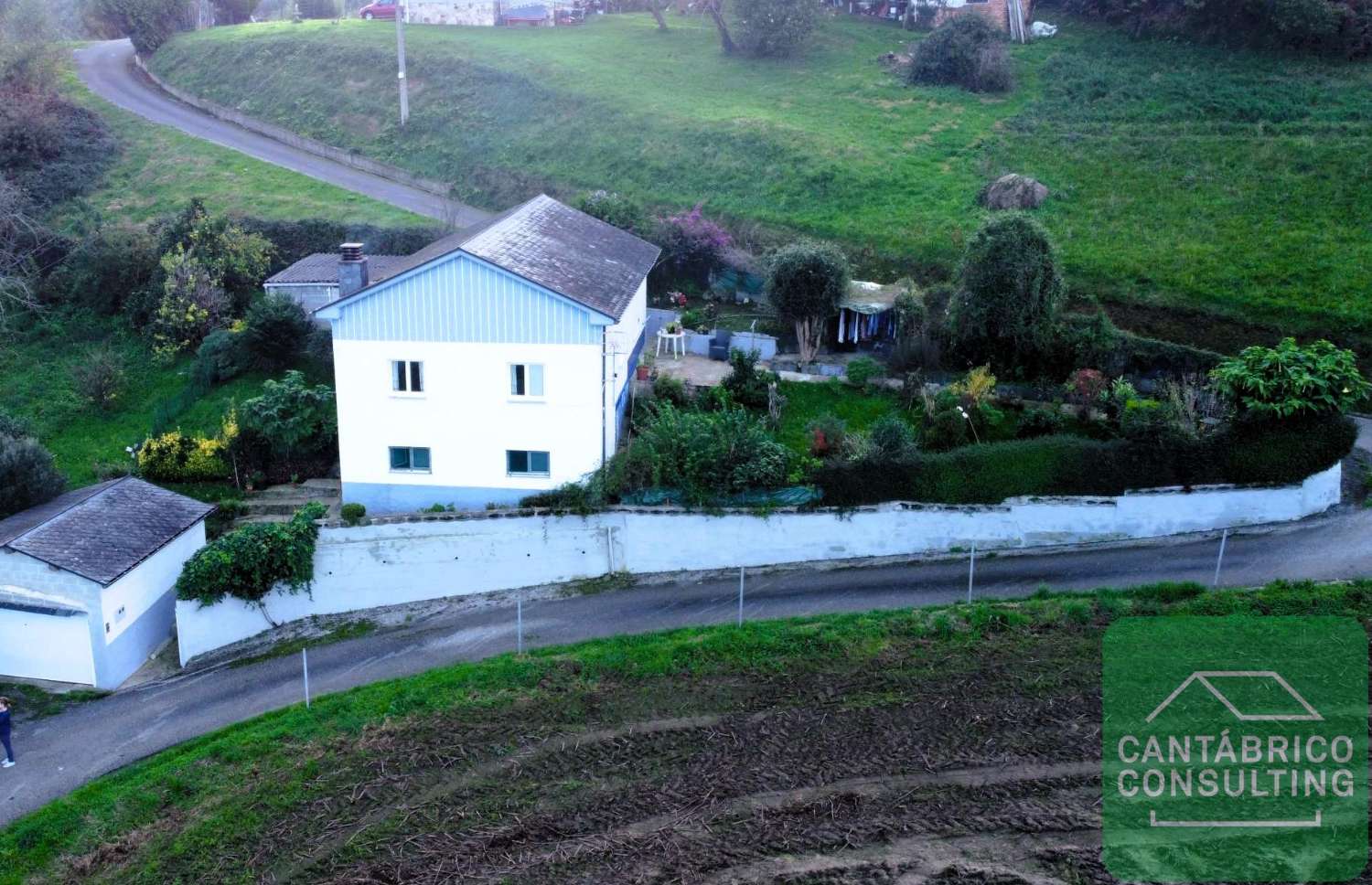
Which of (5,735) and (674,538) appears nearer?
(5,735)

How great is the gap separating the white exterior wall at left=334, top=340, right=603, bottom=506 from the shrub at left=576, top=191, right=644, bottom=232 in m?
15.6

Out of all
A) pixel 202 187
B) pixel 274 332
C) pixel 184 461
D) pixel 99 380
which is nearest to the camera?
pixel 184 461

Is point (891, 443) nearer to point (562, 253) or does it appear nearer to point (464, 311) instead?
point (562, 253)

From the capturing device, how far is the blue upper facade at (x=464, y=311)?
25.1 metres

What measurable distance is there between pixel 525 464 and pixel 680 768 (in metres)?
10.9

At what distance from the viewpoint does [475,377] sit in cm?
2600

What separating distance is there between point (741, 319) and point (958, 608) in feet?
58.6

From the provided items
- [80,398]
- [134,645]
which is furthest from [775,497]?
[80,398]

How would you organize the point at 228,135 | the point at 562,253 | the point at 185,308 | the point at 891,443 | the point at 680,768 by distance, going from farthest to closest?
the point at 228,135, the point at 185,308, the point at 562,253, the point at 891,443, the point at 680,768

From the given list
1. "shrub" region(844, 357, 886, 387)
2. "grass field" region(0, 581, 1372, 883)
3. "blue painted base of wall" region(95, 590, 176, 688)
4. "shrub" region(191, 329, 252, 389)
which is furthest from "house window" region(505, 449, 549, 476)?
"shrub" region(191, 329, 252, 389)

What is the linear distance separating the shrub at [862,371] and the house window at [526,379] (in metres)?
10.1

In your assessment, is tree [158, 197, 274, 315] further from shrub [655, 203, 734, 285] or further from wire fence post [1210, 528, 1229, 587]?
wire fence post [1210, 528, 1229, 587]

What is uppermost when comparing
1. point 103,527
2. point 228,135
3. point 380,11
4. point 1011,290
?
point 380,11

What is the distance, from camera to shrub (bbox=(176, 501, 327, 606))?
23969mm
